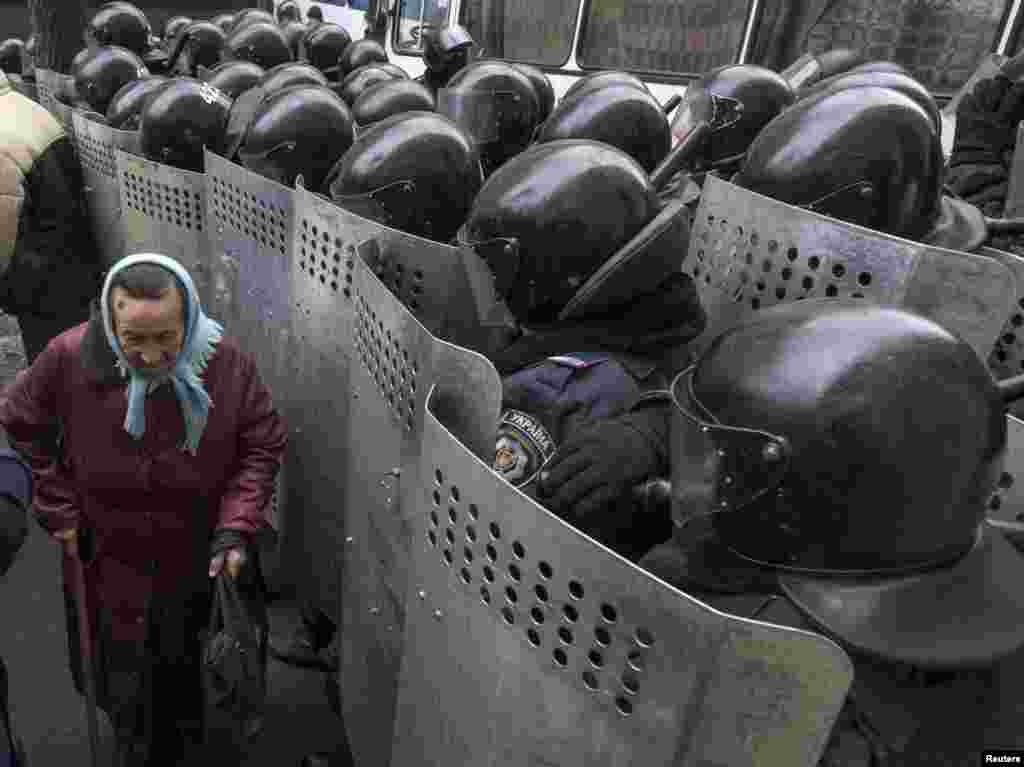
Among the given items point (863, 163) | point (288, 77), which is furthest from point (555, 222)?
point (288, 77)

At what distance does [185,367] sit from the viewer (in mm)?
2322

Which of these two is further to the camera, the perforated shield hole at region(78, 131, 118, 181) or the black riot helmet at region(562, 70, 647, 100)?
the perforated shield hole at region(78, 131, 118, 181)

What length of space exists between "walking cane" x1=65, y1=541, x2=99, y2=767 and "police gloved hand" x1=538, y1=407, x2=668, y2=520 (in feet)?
5.14

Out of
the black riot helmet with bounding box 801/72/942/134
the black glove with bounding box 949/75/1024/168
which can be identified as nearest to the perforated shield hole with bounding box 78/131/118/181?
the black riot helmet with bounding box 801/72/942/134

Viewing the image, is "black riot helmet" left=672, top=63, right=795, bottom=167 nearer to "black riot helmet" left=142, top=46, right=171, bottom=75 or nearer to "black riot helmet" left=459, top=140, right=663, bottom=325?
"black riot helmet" left=459, top=140, right=663, bottom=325

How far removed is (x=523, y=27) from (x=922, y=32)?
272 cm

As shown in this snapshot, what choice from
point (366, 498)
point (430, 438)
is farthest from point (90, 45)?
point (430, 438)

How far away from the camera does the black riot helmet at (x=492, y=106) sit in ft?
13.5

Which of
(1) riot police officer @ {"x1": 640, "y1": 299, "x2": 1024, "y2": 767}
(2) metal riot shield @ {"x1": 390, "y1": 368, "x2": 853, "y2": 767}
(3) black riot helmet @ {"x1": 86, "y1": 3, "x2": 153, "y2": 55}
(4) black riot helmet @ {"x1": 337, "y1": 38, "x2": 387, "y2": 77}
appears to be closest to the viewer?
(2) metal riot shield @ {"x1": 390, "y1": 368, "x2": 853, "y2": 767}

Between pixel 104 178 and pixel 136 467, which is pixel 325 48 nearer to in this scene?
pixel 104 178

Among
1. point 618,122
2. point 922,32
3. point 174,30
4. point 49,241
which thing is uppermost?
point 922,32

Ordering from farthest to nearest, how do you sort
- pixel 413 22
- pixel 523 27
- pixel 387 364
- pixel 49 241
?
pixel 413 22
pixel 523 27
pixel 49 241
pixel 387 364

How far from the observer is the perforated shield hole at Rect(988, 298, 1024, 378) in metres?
1.98

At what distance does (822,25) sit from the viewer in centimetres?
527
